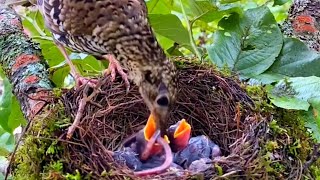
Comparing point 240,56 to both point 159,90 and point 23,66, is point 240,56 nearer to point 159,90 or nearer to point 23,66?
point 159,90

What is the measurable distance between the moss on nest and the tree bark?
3.7 inches

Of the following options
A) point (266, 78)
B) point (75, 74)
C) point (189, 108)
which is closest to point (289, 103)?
point (266, 78)

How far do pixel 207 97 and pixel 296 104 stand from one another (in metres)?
0.50

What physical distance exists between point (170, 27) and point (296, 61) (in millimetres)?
551

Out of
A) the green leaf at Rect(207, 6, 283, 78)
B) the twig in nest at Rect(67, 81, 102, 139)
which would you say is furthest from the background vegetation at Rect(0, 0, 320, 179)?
the twig in nest at Rect(67, 81, 102, 139)

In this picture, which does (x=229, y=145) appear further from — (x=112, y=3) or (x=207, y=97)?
(x=112, y=3)

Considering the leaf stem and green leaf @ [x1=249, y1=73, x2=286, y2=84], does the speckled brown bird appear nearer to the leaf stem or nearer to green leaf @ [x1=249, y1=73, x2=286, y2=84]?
the leaf stem

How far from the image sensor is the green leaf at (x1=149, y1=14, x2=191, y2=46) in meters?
3.02

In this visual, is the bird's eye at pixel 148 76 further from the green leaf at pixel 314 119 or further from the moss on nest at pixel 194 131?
the green leaf at pixel 314 119

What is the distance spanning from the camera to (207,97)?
2.98m

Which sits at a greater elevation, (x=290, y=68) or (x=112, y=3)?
(x=112, y=3)

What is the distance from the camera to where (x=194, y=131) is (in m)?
3.12

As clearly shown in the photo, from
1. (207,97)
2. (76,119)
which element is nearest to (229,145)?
(207,97)

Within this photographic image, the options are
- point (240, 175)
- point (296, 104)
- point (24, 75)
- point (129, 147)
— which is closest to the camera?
point (240, 175)
